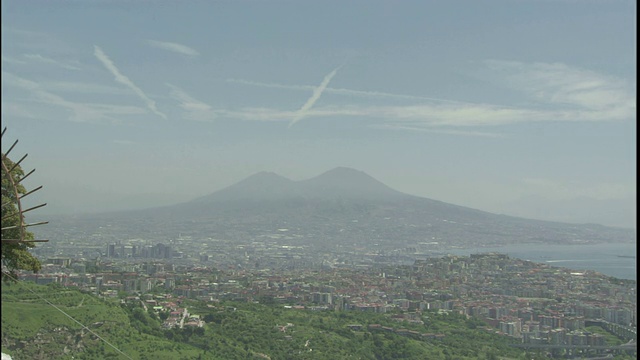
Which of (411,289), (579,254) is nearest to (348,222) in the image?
(579,254)

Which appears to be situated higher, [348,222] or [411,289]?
[348,222]

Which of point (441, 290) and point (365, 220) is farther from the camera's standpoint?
point (365, 220)

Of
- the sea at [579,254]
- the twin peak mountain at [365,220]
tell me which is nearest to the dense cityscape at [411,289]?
the sea at [579,254]

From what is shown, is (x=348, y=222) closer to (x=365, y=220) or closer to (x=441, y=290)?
(x=365, y=220)

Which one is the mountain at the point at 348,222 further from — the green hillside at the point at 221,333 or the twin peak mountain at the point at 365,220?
the green hillside at the point at 221,333

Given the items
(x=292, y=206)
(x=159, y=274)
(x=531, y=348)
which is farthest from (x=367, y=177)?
(x=531, y=348)

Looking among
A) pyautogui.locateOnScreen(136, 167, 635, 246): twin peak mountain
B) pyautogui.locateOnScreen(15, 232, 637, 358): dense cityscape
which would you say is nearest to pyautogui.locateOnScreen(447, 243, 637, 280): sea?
pyautogui.locateOnScreen(136, 167, 635, 246): twin peak mountain

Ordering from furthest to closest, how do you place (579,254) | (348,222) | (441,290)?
(348,222)
(579,254)
(441,290)
